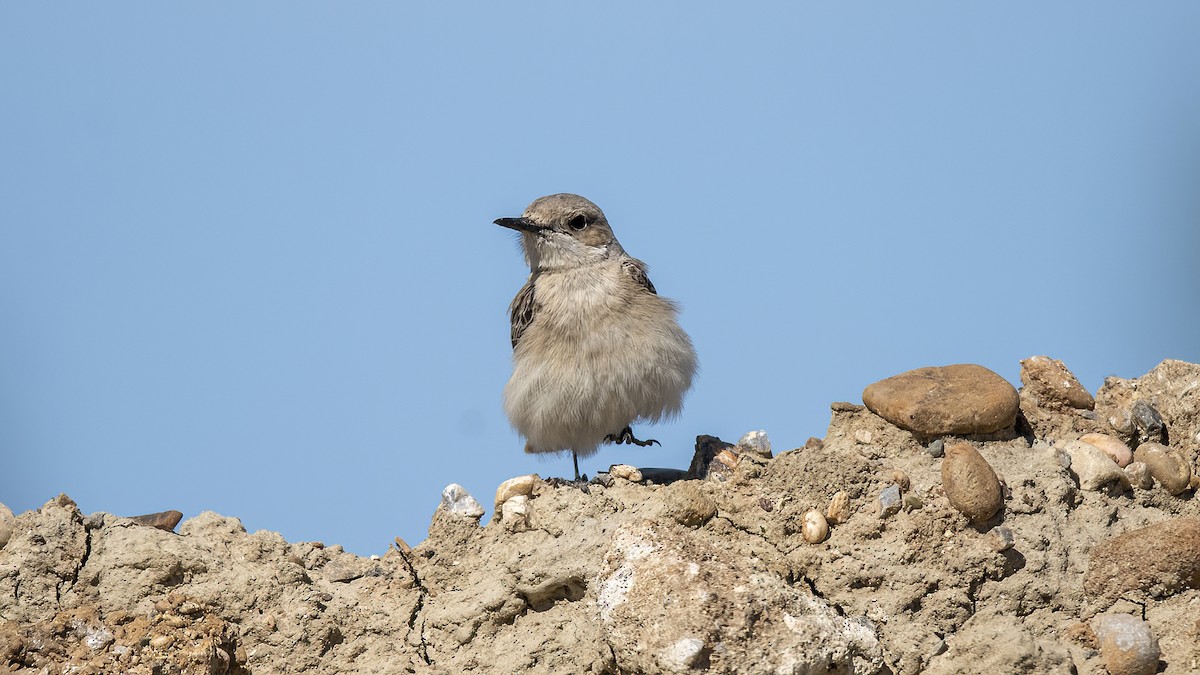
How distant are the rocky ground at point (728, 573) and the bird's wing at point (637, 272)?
2164 mm

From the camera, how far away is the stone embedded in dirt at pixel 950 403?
20.1 ft

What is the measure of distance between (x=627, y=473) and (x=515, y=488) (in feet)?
1.88

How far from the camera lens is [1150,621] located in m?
Answer: 5.53

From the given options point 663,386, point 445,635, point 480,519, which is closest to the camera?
point 445,635

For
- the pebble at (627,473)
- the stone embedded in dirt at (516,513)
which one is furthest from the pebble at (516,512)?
the pebble at (627,473)

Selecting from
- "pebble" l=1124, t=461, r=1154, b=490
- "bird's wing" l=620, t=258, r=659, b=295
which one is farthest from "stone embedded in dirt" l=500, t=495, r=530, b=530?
"pebble" l=1124, t=461, r=1154, b=490

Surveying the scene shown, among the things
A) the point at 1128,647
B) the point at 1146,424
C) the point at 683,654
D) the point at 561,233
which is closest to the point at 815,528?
the point at 683,654

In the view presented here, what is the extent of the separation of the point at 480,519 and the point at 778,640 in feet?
5.97

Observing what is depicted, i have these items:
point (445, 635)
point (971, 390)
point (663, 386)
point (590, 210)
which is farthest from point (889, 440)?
point (590, 210)

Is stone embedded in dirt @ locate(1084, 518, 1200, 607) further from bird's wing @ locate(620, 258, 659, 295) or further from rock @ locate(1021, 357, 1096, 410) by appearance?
bird's wing @ locate(620, 258, 659, 295)

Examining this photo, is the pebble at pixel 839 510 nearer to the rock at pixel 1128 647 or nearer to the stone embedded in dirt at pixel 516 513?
the rock at pixel 1128 647

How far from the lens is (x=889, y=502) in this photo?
5.74 meters

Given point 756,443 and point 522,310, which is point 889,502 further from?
point 522,310

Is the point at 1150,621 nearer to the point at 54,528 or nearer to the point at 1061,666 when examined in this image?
the point at 1061,666
